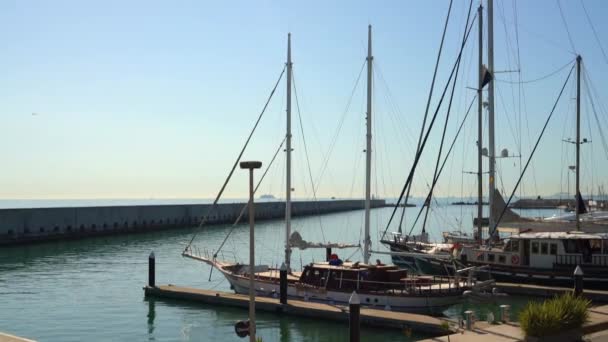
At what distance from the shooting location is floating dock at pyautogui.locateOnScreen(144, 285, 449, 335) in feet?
78.1

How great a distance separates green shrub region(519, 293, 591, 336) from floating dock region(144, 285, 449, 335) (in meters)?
3.79

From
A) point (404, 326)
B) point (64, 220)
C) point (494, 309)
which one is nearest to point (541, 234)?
point (494, 309)

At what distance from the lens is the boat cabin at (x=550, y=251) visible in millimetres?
33156

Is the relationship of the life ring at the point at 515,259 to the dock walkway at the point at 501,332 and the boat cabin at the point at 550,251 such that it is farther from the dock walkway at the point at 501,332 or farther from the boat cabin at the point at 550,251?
the dock walkway at the point at 501,332

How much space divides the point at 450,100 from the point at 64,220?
54018 millimetres

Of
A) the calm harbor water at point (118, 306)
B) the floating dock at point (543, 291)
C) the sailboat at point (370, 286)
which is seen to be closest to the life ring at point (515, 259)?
the floating dock at point (543, 291)

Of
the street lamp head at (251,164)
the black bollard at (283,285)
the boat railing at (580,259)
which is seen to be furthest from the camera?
the boat railing at (580,259)

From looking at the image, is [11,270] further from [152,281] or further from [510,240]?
[510,240]

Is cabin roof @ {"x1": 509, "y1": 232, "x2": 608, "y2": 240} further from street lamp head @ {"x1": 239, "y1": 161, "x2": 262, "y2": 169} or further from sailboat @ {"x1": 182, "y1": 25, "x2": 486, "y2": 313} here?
street lamp head @ {"x1": 239, "y1": 161, "x2": 262, "y2": 169}

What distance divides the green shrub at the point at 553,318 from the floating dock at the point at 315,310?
3793 millimetres

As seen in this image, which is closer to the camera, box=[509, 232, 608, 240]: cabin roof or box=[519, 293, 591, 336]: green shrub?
box=[519, 293, 591, 336]: green shrub

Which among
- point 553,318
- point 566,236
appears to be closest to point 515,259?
point 566,236

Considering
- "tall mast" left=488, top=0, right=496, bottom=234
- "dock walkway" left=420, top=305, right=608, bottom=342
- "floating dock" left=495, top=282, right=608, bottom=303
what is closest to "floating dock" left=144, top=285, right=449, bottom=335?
"dock walkway" left=420, top=305, right=608, bottom=342

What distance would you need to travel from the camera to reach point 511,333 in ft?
65.2
